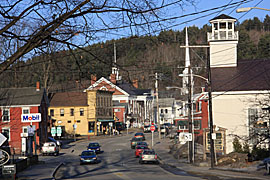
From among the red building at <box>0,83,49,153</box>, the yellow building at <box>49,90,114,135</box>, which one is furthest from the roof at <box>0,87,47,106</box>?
the yellow building at <box>49,90,114,135</box>

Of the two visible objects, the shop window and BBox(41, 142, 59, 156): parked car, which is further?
the shop window

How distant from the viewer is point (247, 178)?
23.4 meters

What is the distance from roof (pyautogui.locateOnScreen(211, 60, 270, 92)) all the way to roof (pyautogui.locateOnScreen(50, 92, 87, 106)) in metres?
39.0

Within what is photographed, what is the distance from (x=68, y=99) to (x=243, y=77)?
147 ft

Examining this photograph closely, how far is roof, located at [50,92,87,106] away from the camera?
79.4 meters

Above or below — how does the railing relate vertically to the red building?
above

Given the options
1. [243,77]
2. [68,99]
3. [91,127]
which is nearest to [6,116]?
[68,99]

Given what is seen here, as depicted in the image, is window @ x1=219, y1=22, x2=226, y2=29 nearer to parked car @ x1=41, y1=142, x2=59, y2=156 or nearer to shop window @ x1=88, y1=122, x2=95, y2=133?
parked car @ x1=41, y1=142, x2=59, y2=156

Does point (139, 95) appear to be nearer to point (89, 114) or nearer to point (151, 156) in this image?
point (89, 114)

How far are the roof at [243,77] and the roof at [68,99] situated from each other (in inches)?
1534

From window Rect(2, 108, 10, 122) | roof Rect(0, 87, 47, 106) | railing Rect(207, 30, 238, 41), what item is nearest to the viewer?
railing Rect(207, 30, 238, 41)

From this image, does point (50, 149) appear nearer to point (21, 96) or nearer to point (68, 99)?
point (21, 96)

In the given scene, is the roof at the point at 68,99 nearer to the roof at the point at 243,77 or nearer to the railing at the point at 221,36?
the railing at the point at 221,36

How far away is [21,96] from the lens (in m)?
58.4
